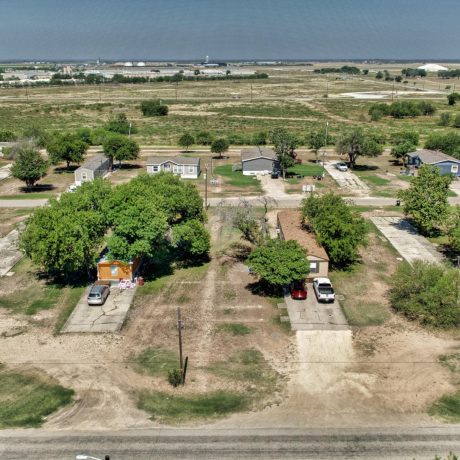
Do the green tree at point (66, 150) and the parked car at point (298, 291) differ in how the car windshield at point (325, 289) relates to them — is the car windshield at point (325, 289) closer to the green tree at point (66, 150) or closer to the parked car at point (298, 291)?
the parked car at point (298, 291)

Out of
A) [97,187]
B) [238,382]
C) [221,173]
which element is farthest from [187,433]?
[221,173]

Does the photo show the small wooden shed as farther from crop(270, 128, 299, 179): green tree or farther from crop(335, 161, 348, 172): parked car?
crop(335, 161, 348, 172): parked car

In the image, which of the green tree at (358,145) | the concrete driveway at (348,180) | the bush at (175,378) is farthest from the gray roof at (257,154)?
the bush at (175,378)

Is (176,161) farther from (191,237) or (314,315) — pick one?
(314,315)

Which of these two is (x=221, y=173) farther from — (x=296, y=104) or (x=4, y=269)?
(x=296, y=104)

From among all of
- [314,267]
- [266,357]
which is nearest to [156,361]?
[266,357]

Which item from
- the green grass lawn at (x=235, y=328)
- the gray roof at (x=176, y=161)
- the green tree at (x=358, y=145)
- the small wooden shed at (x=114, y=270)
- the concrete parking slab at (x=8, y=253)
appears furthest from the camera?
the green tree at (x=358, y=145)
